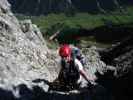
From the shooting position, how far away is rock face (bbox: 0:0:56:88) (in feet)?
59.9

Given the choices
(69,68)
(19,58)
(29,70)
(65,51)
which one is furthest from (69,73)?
(19,58)

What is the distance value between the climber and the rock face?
1883 millimetres

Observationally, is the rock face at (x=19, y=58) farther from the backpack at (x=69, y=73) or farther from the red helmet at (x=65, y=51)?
the red helmet at (x=65, y=51)

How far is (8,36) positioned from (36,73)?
345 cm

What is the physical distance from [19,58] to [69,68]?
521 cm

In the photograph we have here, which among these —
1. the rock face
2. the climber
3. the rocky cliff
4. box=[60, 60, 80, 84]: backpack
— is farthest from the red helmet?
the rock face

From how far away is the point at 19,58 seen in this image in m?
21.2

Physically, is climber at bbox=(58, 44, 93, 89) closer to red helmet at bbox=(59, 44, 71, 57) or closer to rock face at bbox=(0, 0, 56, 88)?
red helmet at bbox=(59, 44, 71, 57)

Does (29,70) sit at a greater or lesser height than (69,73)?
lesser

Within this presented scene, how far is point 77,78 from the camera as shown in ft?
56.4

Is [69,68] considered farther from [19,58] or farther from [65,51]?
[19,58]

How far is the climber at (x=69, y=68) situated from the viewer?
16.4 m

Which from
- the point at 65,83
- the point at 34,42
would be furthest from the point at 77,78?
the point at 34,42

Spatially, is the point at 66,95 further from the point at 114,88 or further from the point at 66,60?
the point at 114,88
